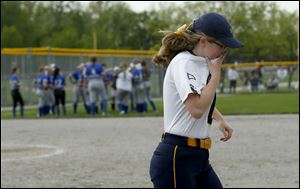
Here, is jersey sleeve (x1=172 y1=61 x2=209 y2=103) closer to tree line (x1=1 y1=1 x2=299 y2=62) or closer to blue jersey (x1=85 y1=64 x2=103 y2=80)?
blue jersey (x1=85 y1=64 x2=103 y2=80)

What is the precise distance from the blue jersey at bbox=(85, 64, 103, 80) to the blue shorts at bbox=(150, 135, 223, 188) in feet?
64.9

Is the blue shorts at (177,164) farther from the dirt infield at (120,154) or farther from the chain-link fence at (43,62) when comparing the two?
the chain-link fence at (43,62)

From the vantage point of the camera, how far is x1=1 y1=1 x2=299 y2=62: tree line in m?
59.7

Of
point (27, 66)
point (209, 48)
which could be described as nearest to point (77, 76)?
point (27, 66)

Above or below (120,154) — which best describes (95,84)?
above

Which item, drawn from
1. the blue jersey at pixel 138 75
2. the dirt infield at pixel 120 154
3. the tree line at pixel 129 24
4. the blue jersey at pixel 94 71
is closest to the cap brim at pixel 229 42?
the dirt infield at pixel 120 154

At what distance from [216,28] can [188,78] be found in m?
0.33

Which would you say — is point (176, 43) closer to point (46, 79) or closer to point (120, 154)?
point (120, 154)

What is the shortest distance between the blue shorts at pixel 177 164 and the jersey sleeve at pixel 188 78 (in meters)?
0.30

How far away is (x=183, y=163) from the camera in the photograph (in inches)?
171

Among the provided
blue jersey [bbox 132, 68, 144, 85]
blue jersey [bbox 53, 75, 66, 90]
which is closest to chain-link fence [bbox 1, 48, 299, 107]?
blue jersey [bbox 132, 68, 144, 85]

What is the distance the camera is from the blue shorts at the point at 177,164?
4.33 meters

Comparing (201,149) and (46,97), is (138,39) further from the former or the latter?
(201,149)

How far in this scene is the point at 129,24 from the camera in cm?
7725
